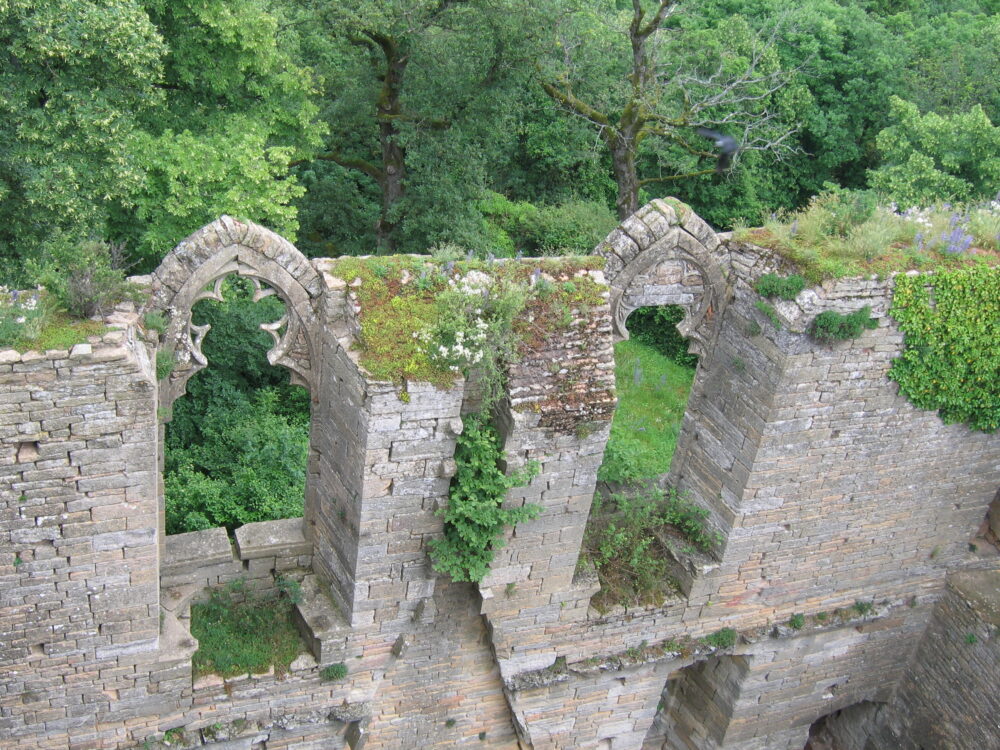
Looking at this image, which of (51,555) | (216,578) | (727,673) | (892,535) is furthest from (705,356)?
(51,555)

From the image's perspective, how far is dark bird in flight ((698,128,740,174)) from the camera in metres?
20.8

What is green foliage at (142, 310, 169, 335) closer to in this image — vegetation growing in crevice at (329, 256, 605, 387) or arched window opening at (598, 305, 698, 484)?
vegetation growing in crevice at (329, 256, 605, 387)

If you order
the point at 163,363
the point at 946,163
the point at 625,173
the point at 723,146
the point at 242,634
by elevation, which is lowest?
the point at 242,634

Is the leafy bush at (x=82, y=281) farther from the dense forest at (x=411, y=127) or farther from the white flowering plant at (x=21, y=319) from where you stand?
the white flowering plant at (x=21, y=319)

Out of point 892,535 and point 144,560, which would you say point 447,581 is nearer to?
point 144,560

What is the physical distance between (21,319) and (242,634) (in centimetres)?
378

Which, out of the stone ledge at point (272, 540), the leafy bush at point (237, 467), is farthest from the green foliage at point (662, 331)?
the stone ledge at point (272, 540)

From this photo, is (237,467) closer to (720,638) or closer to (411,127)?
(720,638)

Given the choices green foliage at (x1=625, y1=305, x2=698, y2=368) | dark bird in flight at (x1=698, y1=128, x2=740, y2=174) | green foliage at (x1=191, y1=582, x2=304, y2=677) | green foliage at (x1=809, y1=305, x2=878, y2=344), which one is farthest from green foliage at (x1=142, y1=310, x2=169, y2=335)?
dark bird in flight at (x1=698, y1=128, x2=740, y2=174)

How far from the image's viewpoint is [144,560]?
7574 mm

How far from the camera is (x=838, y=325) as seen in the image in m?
9.02

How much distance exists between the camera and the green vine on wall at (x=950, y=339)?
30.8 ft

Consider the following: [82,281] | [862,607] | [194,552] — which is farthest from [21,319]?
[862,607]

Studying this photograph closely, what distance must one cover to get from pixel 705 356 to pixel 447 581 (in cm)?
369
